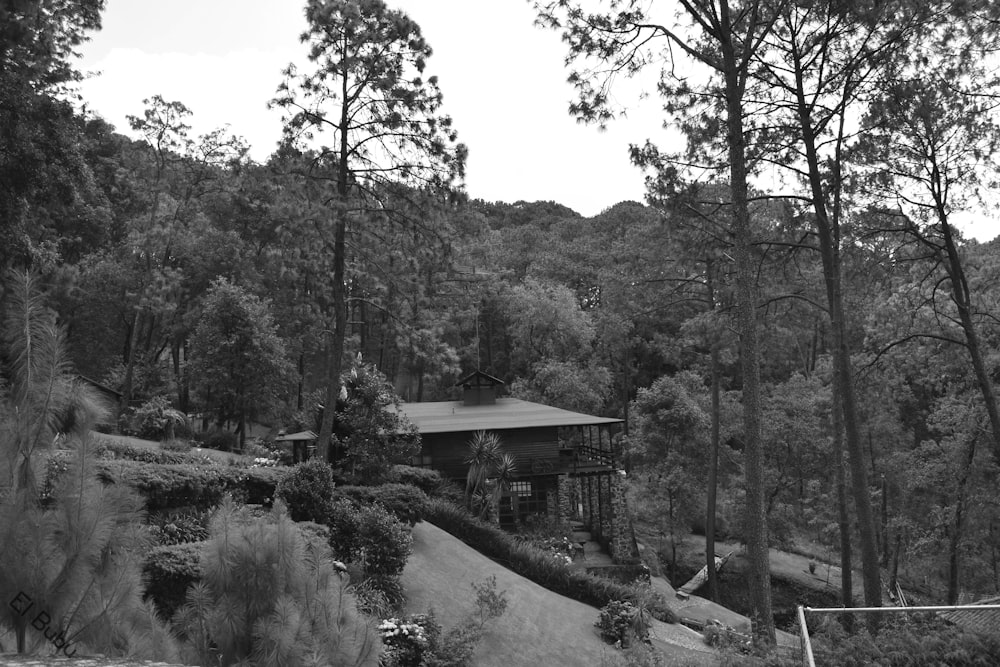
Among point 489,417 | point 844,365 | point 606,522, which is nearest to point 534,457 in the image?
point 489,417

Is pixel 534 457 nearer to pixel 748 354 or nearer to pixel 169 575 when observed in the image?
pixel 748 354

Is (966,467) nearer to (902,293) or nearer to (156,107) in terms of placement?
(902,293)

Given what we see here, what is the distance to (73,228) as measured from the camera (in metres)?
32.4

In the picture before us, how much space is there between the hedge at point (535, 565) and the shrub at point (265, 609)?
1194 centimetres

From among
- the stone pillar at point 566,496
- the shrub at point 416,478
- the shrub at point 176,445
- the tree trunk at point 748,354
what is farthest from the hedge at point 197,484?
the stone pillar at point 566,496

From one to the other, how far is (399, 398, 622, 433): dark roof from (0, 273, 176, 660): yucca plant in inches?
780

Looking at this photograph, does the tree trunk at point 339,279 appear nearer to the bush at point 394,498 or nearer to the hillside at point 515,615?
the bush at point 394,498

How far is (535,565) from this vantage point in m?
17.4

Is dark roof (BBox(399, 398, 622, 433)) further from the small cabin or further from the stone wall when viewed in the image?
the stone wall

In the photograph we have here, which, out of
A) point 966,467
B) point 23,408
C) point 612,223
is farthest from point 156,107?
point 612,223

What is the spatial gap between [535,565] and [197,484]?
8.01 m

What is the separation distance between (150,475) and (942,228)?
1683 cm

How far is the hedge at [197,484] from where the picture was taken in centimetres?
1248

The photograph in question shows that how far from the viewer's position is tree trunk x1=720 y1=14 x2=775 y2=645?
11.2m
